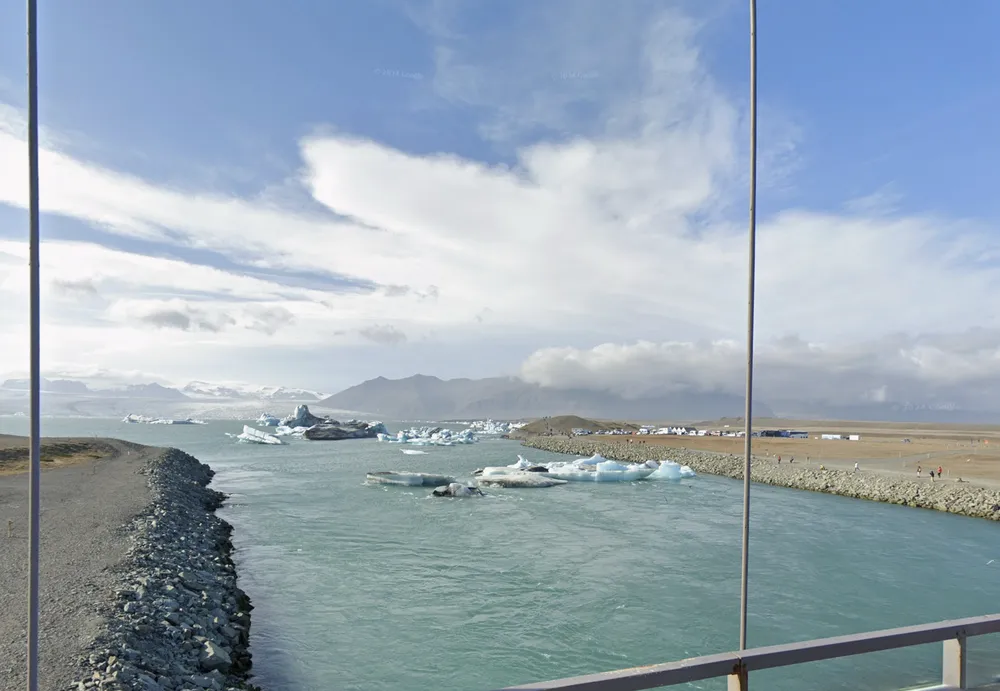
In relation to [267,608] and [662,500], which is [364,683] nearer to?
[267,608]

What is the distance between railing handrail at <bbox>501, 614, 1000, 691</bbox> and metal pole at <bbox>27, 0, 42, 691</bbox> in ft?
6.91

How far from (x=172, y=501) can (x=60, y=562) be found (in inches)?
361

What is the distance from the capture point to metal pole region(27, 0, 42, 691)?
2521 mm

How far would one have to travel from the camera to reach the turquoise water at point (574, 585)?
360 inches

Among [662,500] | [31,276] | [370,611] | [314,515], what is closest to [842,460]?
[662,500]

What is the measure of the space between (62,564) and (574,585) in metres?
9.97

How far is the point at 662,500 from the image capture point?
26.8m

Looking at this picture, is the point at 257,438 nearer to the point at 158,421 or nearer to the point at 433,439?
the point at 433,439

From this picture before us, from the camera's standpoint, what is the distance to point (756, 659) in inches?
126

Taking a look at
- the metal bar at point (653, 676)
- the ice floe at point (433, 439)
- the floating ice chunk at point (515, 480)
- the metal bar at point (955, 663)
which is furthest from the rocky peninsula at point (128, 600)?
the ice floe at point (433, 439)

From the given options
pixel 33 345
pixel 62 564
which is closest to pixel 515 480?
pixel 62 564

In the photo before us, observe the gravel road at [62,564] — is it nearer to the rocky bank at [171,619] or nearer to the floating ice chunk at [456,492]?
the rocky bank at [171,619]

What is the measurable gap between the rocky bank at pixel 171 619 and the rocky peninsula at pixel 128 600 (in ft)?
0.06

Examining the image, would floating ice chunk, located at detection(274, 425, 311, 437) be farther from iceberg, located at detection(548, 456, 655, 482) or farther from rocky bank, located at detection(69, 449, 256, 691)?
rocky bank, located at detection(69, 449, 256, 691)
